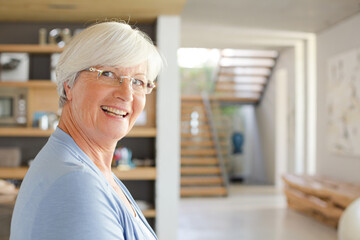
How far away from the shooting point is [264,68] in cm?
1077

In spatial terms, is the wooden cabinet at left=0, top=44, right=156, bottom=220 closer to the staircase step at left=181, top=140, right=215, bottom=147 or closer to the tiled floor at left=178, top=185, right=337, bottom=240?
the tiled floor at left=178, top=185, right=337, bottom=240

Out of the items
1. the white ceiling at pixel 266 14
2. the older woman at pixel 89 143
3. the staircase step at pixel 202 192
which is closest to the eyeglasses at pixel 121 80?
the older woman at pixel 89 143

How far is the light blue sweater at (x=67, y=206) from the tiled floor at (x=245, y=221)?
16.0 feet

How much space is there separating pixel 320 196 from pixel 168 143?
8.06 feet

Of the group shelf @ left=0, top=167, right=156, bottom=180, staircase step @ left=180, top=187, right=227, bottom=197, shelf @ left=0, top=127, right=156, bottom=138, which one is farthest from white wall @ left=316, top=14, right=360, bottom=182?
shelf @ left=0, top=127, right=156, bottom=138

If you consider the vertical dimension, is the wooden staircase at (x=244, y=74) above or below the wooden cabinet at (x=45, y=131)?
above

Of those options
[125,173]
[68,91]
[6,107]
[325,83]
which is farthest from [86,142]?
[325,83]

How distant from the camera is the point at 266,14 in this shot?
6.61 meters

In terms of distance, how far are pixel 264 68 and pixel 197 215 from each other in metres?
4.94

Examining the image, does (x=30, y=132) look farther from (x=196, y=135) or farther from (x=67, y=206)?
(x=196, y=135)

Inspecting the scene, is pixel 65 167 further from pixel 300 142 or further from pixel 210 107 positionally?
pixel 210 107

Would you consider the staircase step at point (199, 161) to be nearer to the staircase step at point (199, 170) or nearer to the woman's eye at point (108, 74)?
the staircase step at point (199, 170)

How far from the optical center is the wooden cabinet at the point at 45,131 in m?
4.96

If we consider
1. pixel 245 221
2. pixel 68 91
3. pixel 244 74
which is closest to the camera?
pixel 68 91
